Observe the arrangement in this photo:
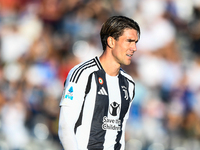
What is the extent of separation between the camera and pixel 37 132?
5.94 metres

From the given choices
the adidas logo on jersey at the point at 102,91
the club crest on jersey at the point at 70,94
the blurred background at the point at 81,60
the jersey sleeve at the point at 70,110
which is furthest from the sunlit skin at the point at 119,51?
the blurred background at the point at 81,60

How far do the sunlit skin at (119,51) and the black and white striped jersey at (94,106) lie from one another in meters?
0.07

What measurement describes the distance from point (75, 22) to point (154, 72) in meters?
1.72

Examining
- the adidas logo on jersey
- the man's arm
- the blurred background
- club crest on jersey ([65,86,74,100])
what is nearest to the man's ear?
the adidas logo on jersey

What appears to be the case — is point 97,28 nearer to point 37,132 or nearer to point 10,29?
point 10,29

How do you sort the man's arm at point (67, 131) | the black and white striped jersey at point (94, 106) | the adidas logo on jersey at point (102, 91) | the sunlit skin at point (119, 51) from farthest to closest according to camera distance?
the sunlit skin at point (119, 51), the adidas logo on jersey at point (102, 91), the black and white striped jersey at point (94, 106), the man's arm at point (67, 131)

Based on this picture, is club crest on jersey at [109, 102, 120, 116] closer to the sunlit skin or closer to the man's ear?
the sunlit skin

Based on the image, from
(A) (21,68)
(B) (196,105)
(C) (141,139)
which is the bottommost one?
(C) (141,139)

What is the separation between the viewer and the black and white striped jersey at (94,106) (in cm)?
256

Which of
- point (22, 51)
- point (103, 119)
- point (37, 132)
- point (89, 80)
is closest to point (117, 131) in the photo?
point (103, 119)

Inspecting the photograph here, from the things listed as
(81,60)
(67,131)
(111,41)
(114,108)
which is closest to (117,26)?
(111,41)

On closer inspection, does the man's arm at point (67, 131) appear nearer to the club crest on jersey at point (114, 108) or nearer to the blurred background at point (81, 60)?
the club crest on jersey at point (114, 108)

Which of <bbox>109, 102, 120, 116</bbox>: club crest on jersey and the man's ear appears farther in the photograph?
the man's ear

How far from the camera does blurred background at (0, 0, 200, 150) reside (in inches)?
236
